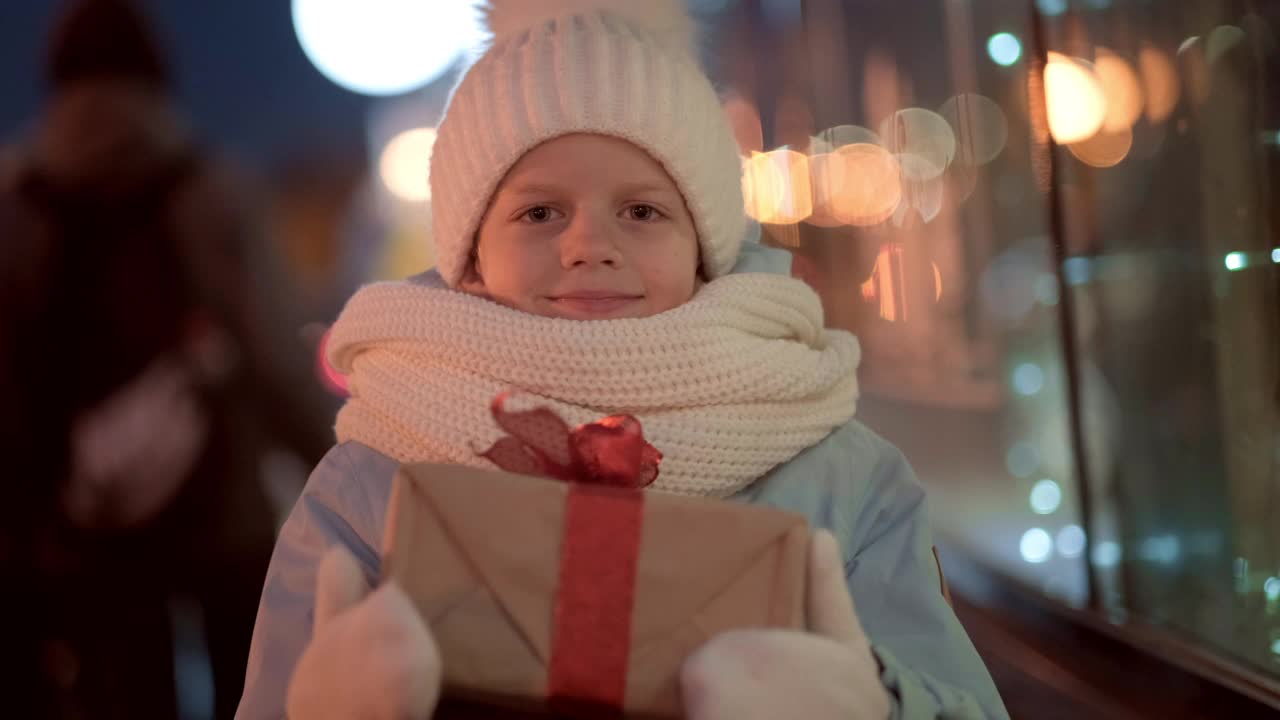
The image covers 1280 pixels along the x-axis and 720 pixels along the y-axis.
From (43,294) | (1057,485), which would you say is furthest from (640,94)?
(1057,485)

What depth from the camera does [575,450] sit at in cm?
111

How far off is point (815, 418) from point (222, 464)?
6.21 feet

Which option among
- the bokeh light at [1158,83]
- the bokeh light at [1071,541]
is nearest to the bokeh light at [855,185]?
the bokeh light at [1071,541]

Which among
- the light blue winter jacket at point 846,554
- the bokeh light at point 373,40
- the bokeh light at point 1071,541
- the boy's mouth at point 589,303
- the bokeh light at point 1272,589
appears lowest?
the bokeh light at point 1071,541

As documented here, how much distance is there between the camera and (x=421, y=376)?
130 centimetres

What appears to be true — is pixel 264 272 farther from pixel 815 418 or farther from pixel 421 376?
pixel 815 418

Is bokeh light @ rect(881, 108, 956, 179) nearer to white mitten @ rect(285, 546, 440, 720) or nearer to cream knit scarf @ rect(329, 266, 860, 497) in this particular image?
cream knit scarf @ rect(329, 266, 860, 497)

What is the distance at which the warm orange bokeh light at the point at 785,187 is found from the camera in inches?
187

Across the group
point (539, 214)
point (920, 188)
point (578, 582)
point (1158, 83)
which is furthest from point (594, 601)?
point (920, 188)

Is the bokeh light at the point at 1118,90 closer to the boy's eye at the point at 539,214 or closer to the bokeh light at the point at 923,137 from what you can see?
the bokeh light at the point at 923,137

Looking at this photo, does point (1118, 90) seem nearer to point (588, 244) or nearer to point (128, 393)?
point (588, 244)

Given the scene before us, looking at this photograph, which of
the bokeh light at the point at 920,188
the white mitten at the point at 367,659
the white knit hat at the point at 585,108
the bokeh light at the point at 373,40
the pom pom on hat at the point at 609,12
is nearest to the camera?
the white mitten at the point at 367,659

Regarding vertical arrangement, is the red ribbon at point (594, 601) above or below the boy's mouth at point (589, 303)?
below

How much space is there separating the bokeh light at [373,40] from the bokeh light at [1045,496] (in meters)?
3.42
